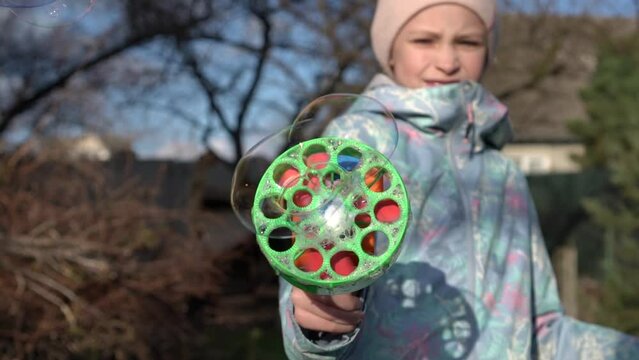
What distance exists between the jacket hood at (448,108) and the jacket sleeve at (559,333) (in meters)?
0.25

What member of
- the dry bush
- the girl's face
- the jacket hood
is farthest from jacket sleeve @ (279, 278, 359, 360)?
the dry bush

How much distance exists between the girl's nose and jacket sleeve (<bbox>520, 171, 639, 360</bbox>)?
1.24 ft

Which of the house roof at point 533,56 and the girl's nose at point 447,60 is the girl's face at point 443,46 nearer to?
the girl's nose at point 447,60

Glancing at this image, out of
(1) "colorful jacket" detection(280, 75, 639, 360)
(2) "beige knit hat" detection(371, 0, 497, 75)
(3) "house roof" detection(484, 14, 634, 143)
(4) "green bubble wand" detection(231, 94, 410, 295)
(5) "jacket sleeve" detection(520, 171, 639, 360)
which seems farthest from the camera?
(3) "house roof" detection(484, 14, 634, 143)

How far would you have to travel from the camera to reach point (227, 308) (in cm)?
647

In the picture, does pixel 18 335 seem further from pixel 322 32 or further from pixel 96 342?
pixel 322 32

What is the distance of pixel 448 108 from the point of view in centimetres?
183

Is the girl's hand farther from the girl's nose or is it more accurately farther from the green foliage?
the green foliage

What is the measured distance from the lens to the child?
1.71 meters

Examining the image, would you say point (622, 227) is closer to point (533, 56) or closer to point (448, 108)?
point (533, 56)

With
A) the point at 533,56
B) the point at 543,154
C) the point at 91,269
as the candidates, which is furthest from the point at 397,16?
the point at 543,154

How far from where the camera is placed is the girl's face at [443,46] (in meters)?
1.90

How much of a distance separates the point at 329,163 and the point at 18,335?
13.0ft

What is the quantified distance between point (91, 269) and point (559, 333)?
375 centimetres
